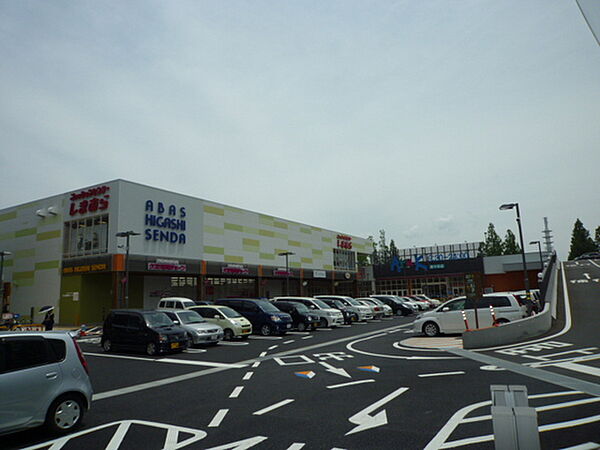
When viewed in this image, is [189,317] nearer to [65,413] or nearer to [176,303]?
[176,303]

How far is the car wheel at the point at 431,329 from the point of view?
19.0 meters

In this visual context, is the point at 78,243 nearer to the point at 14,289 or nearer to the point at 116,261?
the point at 116,261

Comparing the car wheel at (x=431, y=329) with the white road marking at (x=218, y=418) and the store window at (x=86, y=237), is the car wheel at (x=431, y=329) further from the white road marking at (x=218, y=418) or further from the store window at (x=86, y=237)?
the store window at (x=86, y=237)

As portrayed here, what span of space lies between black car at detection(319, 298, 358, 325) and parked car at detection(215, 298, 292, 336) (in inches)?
251

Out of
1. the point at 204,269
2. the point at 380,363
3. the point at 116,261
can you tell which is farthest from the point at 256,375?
the point at 204,269

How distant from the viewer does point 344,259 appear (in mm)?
62688

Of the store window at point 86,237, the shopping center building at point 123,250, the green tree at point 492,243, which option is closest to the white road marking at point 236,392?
the shopping center building at point 123,250

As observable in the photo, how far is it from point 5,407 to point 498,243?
9406cm

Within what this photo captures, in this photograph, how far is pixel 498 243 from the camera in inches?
3524

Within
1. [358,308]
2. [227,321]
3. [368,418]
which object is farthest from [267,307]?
[368,418]

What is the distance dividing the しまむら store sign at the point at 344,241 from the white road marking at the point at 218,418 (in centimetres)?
5371

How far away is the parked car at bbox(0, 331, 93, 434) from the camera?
6.20 m

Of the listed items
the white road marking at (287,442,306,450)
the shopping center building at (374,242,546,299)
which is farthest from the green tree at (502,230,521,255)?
the white road marking at (287,442,306,450)

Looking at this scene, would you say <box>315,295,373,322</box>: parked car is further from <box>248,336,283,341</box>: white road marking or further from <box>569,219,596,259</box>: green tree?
<box>569,219,596,259</box>: green tree
